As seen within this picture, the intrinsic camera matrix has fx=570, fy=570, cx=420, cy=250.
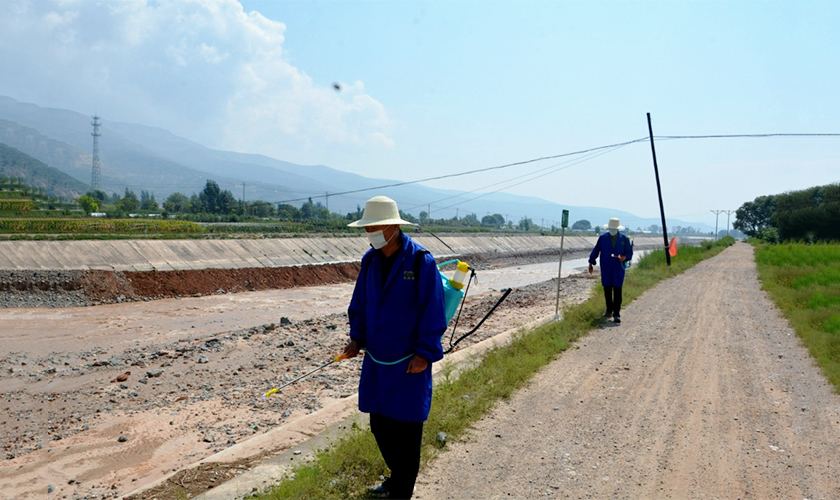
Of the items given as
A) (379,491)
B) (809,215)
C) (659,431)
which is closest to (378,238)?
(379,491)

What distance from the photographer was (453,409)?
5.61 meters

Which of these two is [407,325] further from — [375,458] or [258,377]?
[258,377]

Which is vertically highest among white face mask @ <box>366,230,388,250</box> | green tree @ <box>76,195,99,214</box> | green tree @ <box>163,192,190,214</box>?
green tree @ <box>163,192,190,214</box>

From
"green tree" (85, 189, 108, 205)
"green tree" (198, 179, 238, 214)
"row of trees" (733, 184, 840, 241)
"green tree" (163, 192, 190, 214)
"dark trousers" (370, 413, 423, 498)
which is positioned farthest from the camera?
"green tree" (85, 189, 108, 205)

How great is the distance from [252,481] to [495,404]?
2609 millimetres

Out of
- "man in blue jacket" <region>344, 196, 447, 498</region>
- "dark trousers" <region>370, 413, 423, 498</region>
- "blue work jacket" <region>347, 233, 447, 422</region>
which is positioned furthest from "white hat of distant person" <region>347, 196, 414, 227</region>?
"dark trousers" <region>370, 413, 423, 498</region>

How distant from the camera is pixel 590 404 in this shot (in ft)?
20.1

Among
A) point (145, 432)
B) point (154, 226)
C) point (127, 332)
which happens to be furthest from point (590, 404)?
point (154, 226)

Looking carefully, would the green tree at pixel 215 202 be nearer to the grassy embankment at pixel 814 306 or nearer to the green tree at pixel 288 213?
the green tree at pixel 288 213

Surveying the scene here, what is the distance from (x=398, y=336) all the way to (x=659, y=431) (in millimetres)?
3131

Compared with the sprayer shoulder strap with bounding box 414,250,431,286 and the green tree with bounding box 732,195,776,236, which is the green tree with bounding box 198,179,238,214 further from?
the green tree with bounding box 732,195,776,236

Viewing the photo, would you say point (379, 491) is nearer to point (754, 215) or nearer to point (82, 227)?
point (82, 227)

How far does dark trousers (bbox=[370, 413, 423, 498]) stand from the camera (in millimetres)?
3639

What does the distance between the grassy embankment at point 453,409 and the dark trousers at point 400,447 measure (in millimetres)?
421
